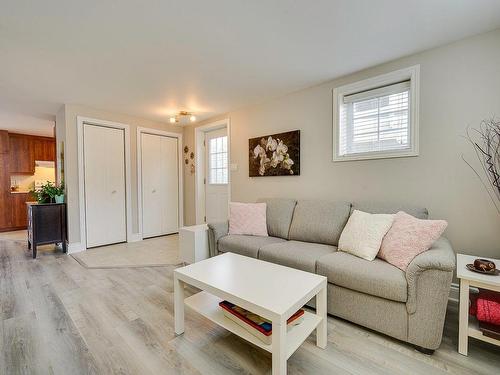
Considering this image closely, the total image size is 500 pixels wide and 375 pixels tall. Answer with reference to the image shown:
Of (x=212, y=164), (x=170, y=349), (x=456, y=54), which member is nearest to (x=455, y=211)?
(x=456, y=54)

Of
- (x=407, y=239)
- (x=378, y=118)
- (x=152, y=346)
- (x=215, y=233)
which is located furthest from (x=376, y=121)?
(x=152, y=346)

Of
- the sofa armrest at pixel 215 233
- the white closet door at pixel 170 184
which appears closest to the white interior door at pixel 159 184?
the white closet door at pixel 170 184

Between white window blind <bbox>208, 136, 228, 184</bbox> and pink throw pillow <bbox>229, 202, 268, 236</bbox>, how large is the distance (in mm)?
1386

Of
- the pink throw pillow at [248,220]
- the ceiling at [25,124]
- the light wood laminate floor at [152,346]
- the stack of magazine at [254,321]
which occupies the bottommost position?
the light wood laminate floor at [152,346]

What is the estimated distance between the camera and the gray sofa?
4.78ft

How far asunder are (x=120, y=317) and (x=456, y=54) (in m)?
3.56

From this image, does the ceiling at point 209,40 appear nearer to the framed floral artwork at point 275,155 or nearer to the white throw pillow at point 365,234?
the framed floral artwork at point 275,155

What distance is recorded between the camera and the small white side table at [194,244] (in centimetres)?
280

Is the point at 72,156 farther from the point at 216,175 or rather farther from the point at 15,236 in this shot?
the point at 15,236

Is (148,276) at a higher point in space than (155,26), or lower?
lower

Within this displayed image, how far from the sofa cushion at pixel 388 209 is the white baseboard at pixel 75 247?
13.0 ft

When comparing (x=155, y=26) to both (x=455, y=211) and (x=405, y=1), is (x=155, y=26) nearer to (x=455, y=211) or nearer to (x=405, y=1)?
(x=405, y=1)

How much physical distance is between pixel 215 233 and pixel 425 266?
198 cm

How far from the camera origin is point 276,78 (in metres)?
2.76
